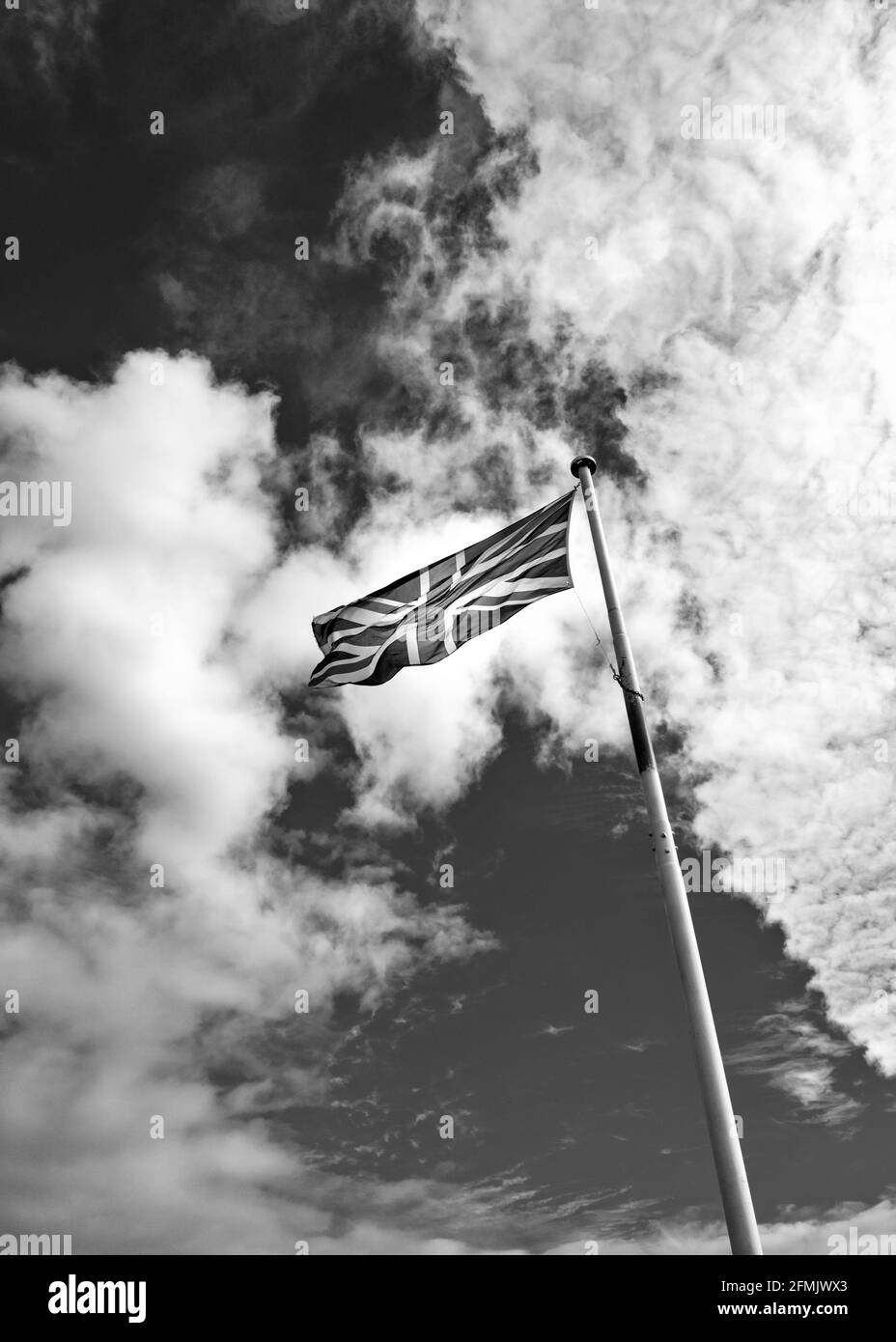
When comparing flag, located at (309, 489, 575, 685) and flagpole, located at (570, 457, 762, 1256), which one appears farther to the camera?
flag, located at (309, 489, 575, 685)

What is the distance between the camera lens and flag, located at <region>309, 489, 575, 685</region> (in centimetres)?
1617

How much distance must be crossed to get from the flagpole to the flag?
3.84 feet

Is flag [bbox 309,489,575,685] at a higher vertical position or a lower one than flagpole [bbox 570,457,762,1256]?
higher

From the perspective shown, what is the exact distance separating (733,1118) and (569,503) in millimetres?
10465

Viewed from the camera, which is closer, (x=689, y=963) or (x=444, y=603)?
(x=689, y=963)

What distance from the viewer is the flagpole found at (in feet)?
34.3

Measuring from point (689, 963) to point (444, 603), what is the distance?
814 centimetres

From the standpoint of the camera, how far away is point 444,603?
56.2 ft

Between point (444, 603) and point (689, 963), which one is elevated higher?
point (444, 603)

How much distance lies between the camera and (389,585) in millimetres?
17953
